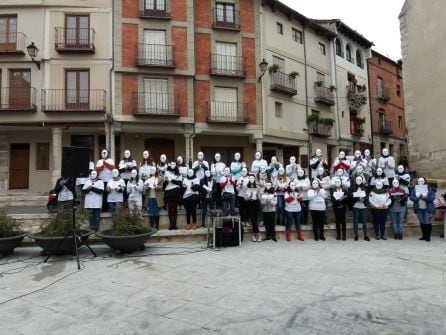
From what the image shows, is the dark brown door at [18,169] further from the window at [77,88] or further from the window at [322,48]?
the window at [322,48]

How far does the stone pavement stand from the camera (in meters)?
3.97

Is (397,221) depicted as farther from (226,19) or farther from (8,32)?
(8,32)

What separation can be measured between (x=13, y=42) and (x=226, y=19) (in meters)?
11.6

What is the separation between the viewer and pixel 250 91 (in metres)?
20.2

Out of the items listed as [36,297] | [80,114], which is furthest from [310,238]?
[80,114]

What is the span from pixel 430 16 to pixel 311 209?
14.8 meters

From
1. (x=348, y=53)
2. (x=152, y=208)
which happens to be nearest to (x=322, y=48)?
(x=348, y=53)

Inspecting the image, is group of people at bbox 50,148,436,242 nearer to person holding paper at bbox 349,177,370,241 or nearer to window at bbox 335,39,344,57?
person holding paper at bbox 349,177,370,241

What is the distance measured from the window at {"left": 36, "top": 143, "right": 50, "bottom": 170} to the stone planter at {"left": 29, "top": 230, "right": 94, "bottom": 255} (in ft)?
43.2

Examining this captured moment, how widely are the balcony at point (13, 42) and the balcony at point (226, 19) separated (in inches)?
401

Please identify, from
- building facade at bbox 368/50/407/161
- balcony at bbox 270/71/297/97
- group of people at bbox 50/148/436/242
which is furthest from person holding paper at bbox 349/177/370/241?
building facade at bbox 368/50/407/161

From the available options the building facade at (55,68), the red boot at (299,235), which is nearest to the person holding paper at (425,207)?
the red boot at (299,235)

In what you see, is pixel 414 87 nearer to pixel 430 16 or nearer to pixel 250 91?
pixel 430 16

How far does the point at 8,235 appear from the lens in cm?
735
